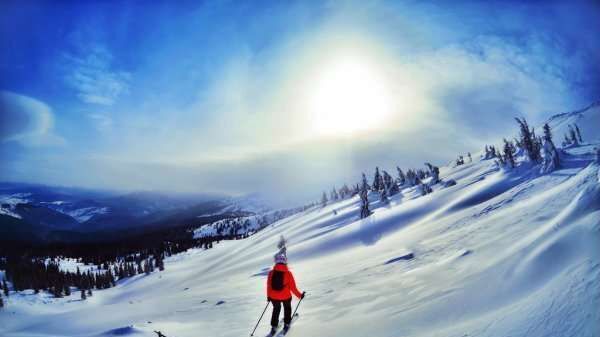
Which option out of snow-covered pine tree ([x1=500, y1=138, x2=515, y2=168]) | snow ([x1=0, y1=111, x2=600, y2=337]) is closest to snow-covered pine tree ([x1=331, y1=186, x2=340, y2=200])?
snow-covered pine tree ([x1=500, y1=138, x2=515, y2=168])

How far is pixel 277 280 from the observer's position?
→ 8398mm

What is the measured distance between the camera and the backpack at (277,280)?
8.35 metres

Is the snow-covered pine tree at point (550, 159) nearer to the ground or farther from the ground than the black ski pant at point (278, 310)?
farther from the ground

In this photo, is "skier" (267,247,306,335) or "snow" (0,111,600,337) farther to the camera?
"skier" (267,247,306,335)

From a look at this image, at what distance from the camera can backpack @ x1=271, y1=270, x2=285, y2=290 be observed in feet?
27.4

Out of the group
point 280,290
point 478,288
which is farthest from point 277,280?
point 478,288

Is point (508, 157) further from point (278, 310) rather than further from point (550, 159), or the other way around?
point (278, 310)

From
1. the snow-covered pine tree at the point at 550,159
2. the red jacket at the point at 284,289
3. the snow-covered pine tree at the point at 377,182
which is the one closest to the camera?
the red jacket at the point at 284,289

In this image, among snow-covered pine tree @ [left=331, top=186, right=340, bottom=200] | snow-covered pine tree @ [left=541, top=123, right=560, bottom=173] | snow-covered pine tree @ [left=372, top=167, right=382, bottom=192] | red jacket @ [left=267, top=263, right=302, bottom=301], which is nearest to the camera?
red jacket @ [left=267, top=263, right=302, bottom=301]

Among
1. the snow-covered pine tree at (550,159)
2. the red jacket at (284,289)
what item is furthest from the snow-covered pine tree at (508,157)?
the red jacket at (284,289)

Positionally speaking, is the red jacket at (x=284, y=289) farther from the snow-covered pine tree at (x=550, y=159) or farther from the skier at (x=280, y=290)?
the snow-covered pine tree at (x=550, y=159)

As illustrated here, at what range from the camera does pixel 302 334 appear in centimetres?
772

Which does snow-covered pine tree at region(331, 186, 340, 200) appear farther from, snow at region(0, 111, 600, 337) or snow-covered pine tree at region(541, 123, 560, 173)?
snow at region(0, 111, 600, 337)

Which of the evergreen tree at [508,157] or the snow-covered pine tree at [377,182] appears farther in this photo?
the snow-covered pine tree at [377,182]
